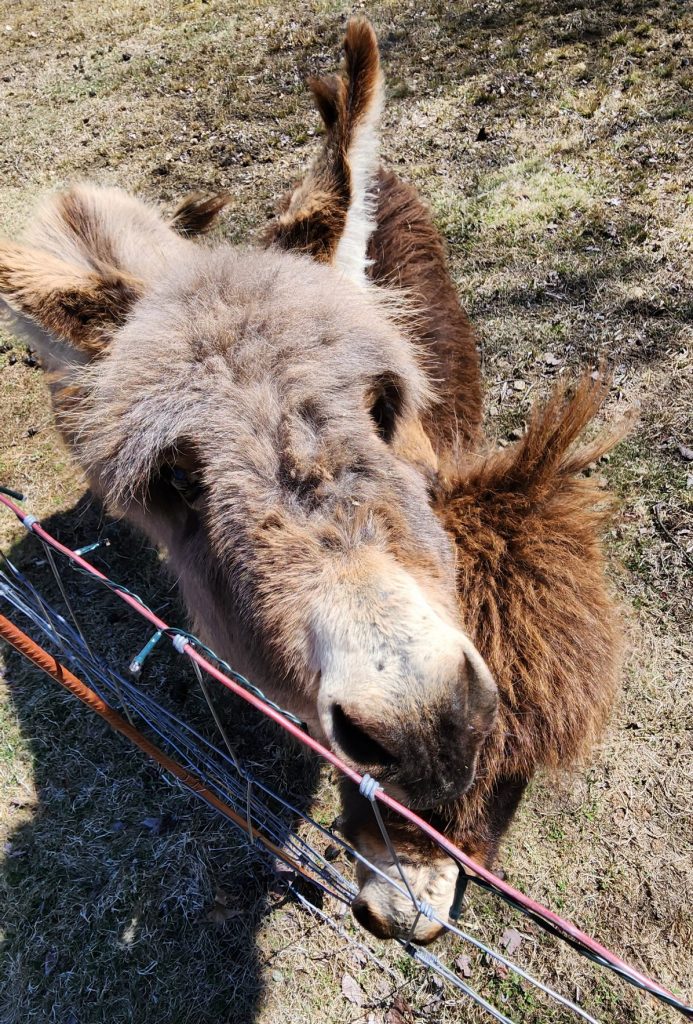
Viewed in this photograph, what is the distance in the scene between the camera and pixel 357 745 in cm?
173

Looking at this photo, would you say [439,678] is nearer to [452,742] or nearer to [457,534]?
[452,742]

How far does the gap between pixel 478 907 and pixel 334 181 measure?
12.2ft

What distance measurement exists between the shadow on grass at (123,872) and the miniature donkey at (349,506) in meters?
1.66

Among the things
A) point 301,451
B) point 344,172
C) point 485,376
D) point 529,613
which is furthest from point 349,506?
point 485,376

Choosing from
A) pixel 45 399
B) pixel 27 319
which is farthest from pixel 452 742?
pixel 45 399

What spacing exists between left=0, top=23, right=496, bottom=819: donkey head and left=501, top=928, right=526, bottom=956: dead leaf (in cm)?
189

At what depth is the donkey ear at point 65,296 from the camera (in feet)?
7.74

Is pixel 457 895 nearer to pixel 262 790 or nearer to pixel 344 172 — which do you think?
pixel 262 790

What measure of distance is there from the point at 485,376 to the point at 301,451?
349cm

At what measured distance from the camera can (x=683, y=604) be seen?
A: 409 centimetres

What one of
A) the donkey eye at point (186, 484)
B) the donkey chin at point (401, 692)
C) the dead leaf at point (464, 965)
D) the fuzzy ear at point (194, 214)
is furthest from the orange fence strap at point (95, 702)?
the fuzzy ear at point (194, 214)

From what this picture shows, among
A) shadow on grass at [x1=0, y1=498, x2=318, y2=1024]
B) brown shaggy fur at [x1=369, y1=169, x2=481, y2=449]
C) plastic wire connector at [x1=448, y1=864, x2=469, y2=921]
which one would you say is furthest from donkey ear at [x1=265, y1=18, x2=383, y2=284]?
shadow on grass at [x1=0, y1=498, x2=318, y2=1024]

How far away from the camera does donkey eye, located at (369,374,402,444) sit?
2.42 meters

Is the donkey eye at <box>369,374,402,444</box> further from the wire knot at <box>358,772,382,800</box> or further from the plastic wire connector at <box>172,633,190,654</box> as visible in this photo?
the wire knot at <box>358,772,382,800</box>
